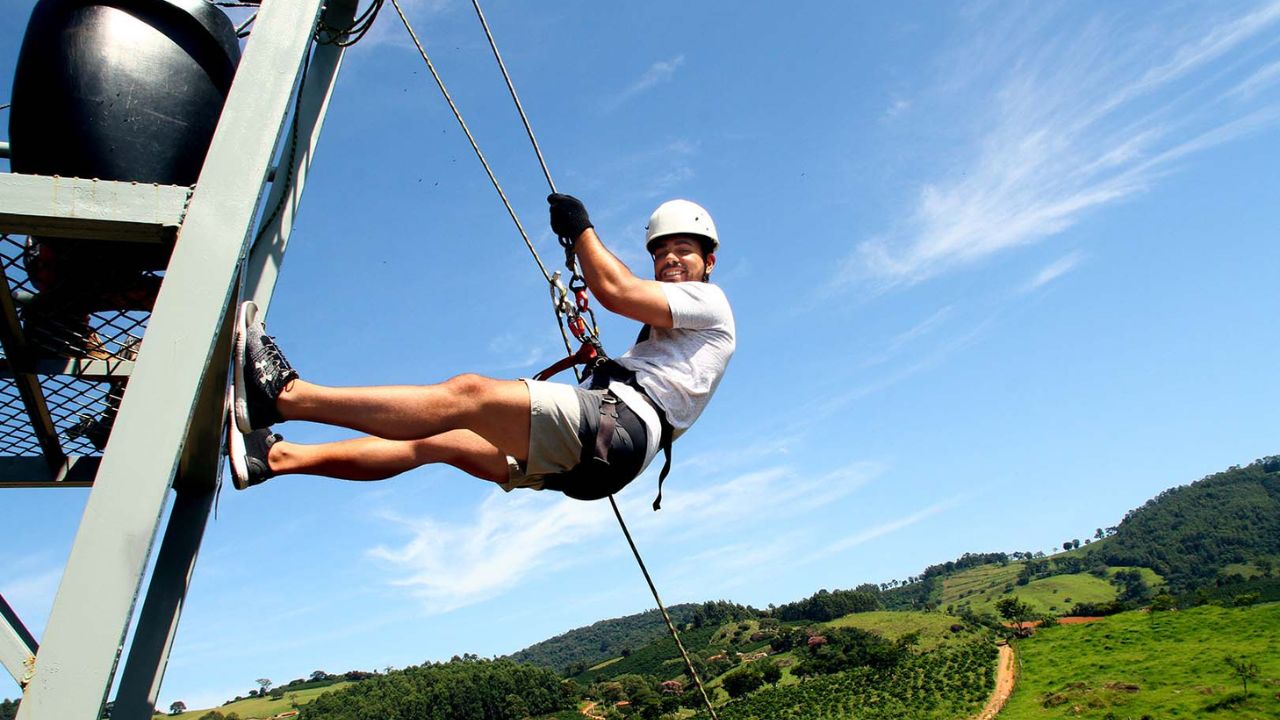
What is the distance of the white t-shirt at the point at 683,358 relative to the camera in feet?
11.5

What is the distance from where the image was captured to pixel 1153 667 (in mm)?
74938

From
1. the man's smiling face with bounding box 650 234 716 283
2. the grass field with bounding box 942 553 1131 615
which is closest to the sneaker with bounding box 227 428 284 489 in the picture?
the man's smiling face with bounding box 650 234 716 283

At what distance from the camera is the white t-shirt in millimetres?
3498

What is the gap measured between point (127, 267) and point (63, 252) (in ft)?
0.62

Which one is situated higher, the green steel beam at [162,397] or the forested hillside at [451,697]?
the forested hillside at [451,697]

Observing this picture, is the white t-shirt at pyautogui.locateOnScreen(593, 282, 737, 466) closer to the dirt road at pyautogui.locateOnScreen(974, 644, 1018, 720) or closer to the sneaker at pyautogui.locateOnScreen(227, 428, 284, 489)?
the sneaker at pyautogui.locateOnScreen(227, 428, 284, 489)

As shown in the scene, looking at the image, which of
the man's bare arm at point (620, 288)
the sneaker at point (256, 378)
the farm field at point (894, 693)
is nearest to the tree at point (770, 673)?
the farm field at point (894, 693)

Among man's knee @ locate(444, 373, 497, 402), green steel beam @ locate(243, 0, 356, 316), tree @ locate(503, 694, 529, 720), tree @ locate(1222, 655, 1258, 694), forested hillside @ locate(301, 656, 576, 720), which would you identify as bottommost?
tree @ locate(1222, 655, 1258, 694)

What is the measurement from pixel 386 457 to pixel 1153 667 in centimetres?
8933

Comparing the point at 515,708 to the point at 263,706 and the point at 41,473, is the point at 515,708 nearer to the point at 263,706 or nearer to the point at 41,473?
the point at 263,706

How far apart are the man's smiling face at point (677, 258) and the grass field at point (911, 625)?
103m

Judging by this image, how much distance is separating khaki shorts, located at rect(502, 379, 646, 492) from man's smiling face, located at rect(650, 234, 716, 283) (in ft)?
2.53

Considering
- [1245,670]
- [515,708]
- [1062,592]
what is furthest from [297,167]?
[1062,592]

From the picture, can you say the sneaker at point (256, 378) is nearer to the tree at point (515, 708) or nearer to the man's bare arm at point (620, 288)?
the man's bare arm at point (620, 288)
